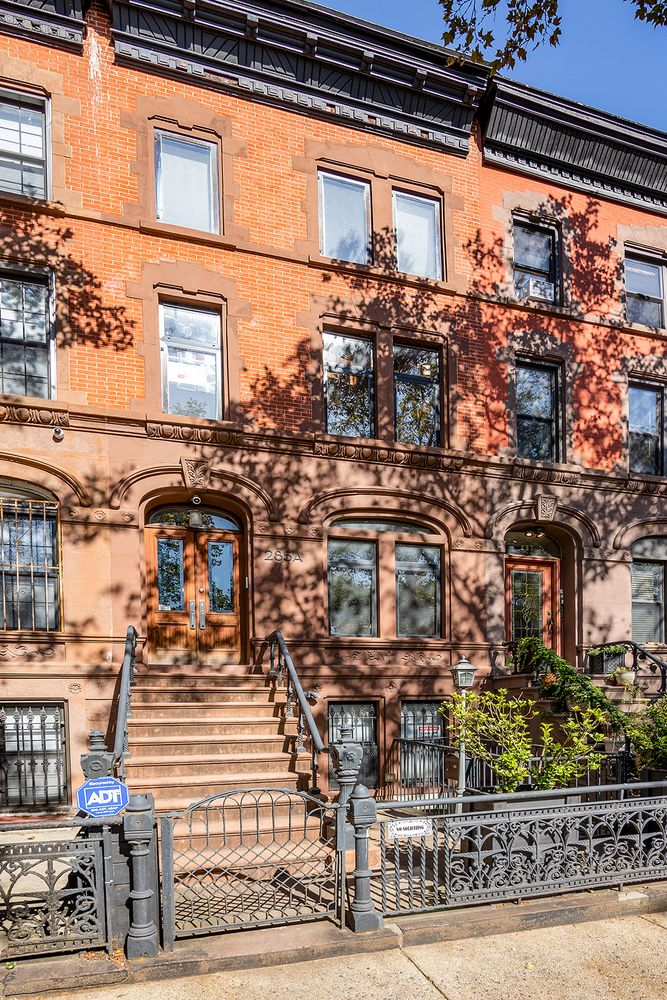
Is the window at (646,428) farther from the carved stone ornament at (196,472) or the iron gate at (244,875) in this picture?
the iron gate at (244,875)

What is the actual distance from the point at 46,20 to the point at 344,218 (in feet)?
18.3

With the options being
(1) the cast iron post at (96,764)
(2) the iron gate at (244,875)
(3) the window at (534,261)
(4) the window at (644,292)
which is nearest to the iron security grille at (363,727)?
(2) the iron gate at (244,875)

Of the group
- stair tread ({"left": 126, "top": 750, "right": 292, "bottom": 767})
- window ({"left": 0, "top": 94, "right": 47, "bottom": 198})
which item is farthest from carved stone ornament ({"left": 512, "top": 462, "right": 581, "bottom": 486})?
window ({"left": 0, "top": 94, "right": 47, "bottom": 198})

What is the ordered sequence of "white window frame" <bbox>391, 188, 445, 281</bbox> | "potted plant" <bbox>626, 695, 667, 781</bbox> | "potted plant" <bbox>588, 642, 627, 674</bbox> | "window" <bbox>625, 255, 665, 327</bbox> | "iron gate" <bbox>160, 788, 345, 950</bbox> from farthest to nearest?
"window" <bbox>625, 255, 665, 327</bbox>, "white window frame" <bbox>391, 188, 445, 281</bbox>, "potted plant" <bbox>588, 642, 627, 674</bbox>, "potted plant" <bbox>626, 695, 667, 781</bbox>, "iron gate" <bbox>160, 788, 345, 950</bbox>

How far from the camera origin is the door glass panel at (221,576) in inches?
484

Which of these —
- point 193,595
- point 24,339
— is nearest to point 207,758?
point 193,595

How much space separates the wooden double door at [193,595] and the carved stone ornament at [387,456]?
2163mm

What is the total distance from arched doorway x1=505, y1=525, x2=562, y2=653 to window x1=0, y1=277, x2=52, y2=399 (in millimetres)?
8962

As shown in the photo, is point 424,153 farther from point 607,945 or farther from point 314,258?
point 607,945

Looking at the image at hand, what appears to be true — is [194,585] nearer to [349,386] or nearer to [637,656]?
[349,386]

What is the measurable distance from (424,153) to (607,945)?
13171 millimetres

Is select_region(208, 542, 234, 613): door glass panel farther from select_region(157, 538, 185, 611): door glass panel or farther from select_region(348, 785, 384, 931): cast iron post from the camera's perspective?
select_region(348, 785, 384, 931): cast iron post

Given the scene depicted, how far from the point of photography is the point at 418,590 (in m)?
13.6

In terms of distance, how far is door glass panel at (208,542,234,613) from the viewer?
12.3 meters
